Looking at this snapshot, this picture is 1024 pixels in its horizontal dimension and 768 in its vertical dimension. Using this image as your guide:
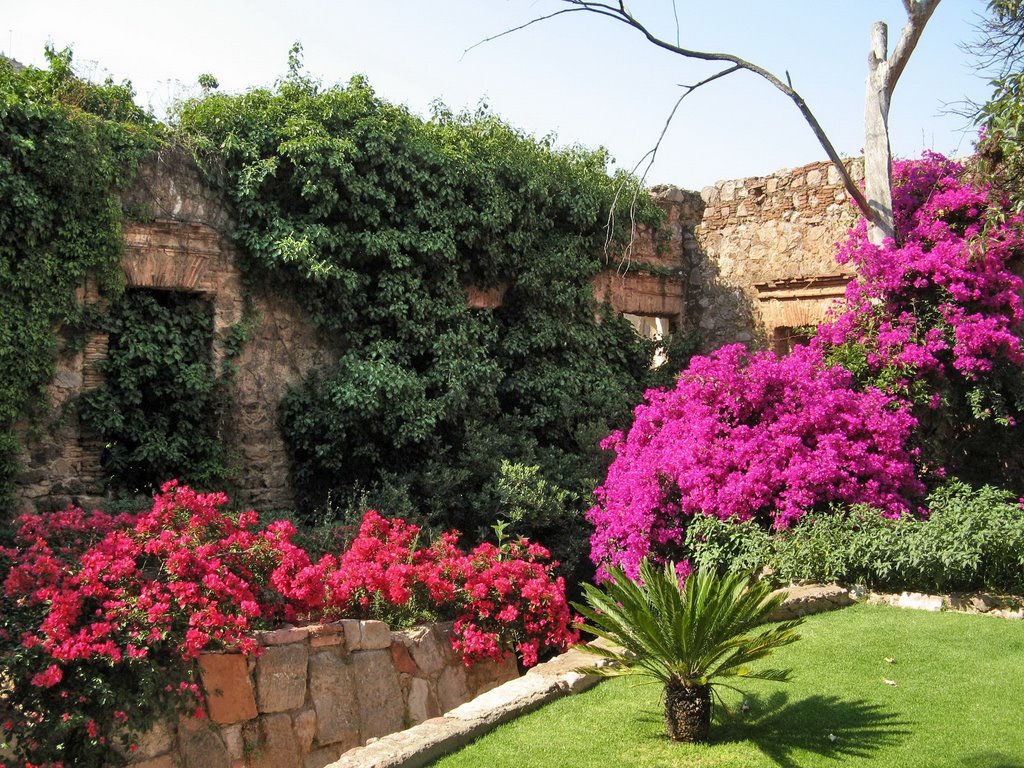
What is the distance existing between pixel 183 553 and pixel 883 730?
3908 mm

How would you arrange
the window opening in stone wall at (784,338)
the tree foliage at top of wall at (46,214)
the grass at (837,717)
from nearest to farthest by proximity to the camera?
1. the grass at (837,717)
2. the tree foliage at top of wall at (46,214)
3. the window opening in stone wall at (784,338)

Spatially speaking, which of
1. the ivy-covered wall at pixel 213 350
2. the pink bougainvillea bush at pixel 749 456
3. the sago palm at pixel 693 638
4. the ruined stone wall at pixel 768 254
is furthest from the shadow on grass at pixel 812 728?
the ruined stone wall at pixel 768 254

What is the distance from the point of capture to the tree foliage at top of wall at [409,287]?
30.2ft

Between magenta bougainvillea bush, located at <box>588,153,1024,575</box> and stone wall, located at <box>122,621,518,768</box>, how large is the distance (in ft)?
7.48

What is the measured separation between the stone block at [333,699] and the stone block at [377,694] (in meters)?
0.05

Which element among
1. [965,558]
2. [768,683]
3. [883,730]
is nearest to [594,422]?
[965,558]

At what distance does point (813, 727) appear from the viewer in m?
4.71

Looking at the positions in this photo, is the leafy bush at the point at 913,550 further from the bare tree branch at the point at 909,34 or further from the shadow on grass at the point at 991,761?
the bare tree branch at the point at 909,34

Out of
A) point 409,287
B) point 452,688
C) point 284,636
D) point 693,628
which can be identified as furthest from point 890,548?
point 409,287

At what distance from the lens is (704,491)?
8031 mm

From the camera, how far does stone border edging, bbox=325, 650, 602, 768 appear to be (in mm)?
4602

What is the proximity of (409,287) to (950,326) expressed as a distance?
5463 millimetres

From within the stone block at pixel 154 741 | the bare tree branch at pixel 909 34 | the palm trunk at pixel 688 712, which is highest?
the bare tree branch at pixel 909 34

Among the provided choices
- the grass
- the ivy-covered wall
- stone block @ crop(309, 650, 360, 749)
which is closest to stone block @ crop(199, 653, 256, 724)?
stone block @ crop(309, 650, 360, 749)
